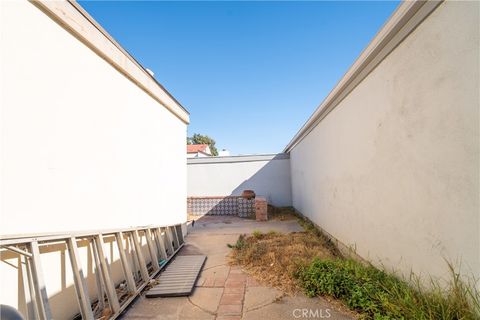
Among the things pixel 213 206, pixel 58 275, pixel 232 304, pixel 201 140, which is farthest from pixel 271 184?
pixel 201 140

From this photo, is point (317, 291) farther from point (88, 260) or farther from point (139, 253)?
point (88, 260)

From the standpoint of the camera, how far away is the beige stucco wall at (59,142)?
1.87 metres

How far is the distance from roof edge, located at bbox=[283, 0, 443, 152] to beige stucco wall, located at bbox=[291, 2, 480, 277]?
0.09 metres

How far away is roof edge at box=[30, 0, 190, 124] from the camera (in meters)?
2.33

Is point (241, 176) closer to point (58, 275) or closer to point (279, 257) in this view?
point (279, 257)

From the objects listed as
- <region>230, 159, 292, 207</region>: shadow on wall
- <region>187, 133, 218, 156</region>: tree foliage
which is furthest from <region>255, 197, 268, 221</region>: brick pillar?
<region>187, 133, 218, 156</region>: tree foliage

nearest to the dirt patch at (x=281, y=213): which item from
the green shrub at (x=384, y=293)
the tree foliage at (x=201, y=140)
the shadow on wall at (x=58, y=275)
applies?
the green shrub at (x=384, y=293)

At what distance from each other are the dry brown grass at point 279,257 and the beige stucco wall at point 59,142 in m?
2.07

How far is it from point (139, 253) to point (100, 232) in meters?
0.87

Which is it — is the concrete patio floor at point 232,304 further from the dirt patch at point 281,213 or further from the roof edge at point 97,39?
the dirt patch at point 281,213

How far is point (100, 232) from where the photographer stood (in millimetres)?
2559

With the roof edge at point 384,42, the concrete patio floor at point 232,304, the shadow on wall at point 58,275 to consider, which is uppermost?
the roof edge at point 384,42

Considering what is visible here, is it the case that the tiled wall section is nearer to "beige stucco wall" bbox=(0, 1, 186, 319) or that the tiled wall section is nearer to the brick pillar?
the brick pillar

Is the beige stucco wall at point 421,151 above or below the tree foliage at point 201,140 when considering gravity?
below
